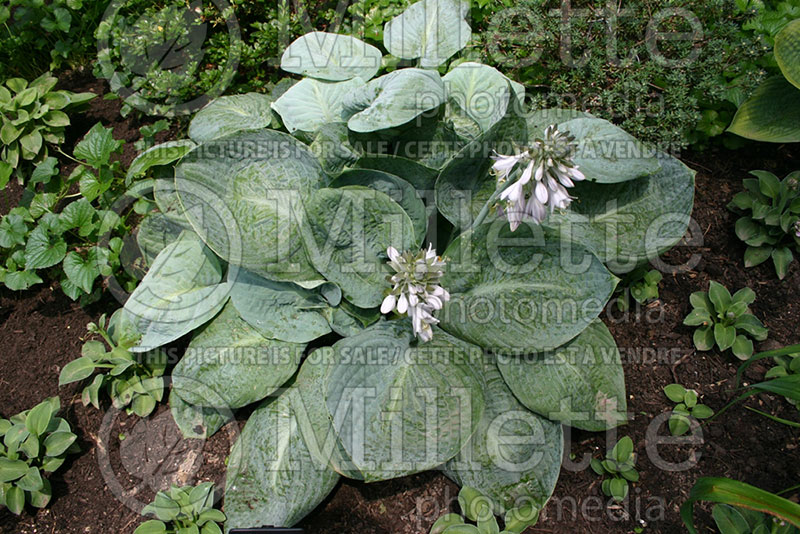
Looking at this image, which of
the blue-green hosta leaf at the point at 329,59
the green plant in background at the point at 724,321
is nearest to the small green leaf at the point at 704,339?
the green plant in background at the point at 724,321

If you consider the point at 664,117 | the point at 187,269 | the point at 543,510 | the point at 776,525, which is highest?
the point at 664,117

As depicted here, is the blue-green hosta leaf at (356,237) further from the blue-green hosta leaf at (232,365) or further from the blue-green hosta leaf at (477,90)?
the blue-green hosta leaf at (477,90)

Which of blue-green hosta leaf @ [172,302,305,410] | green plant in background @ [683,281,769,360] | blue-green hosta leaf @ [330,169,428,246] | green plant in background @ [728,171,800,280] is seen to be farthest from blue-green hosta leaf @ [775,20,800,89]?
blue-green hosta leaf @ [172,302,305,410]

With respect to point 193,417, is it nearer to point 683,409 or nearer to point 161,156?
point 161,156

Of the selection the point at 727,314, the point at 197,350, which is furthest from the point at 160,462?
the point at 727,314

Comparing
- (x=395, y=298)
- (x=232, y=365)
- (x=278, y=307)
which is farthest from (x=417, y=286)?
(x=232, y=365)

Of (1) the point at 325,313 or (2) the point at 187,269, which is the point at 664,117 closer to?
(1) the point at 325,313
